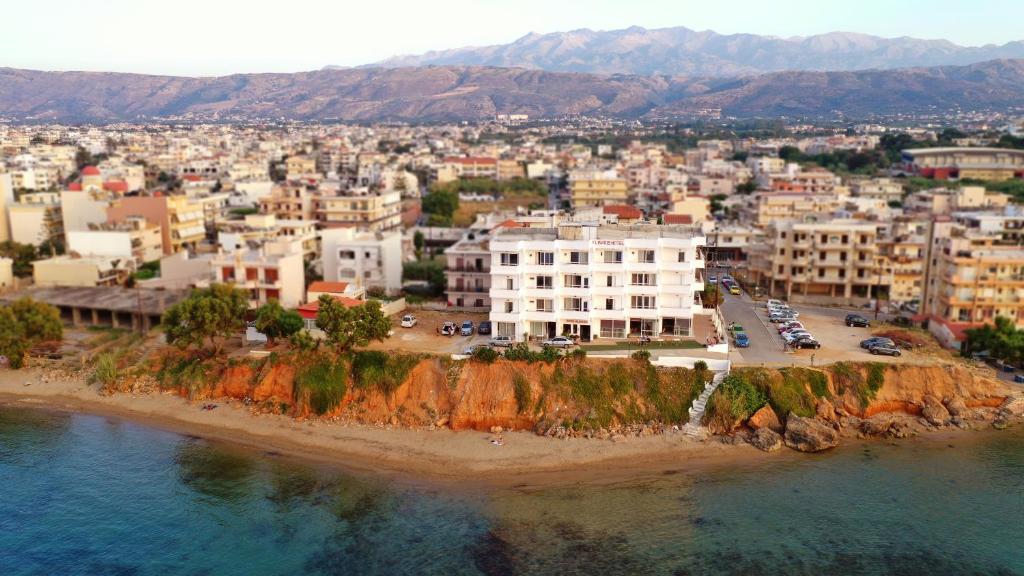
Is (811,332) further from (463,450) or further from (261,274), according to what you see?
(261,274)

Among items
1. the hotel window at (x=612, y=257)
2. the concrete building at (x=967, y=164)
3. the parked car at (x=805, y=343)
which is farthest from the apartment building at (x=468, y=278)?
the concrete building at (x=967, y=164)

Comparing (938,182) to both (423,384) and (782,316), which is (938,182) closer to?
(782,316)

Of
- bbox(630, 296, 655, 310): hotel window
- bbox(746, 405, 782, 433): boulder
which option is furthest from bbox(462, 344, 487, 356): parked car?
bbox(746, 405, 782, 433): boulder

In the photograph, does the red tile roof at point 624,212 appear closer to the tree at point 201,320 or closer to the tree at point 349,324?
the tree at point 349,324

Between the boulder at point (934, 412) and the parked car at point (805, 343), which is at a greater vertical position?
the parked car at point (805, 343)

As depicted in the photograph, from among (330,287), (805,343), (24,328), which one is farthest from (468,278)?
(24,328)

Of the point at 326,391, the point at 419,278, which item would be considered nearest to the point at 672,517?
the point at 326,391
